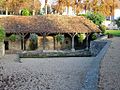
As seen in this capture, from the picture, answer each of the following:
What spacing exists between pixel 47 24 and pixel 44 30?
189cm

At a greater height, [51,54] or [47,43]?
[47,43]

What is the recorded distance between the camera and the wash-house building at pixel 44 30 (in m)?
42.3

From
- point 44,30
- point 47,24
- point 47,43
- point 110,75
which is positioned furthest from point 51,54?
point 110,75

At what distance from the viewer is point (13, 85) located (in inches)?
614

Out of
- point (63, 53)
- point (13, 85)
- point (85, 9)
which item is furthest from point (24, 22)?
point (13, 85)

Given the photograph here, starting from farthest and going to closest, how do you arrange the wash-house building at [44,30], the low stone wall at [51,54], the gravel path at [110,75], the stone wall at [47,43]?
1. the stone wall at [47,43]
2. the wash-house building at [44,30]
3. the low stone wall at [51,54]
4. the gravel path at [110,75]

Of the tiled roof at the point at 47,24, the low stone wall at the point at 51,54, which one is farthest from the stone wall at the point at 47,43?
the low stone wall at the point at 51,54

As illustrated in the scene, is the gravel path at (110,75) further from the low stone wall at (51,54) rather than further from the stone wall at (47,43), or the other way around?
the stone wall at (47,43)

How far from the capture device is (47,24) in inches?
1747

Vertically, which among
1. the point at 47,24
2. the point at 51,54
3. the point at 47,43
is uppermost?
the point at 47,24

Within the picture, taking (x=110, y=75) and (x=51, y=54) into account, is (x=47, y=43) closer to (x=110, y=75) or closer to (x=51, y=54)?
(x=51, y=54)

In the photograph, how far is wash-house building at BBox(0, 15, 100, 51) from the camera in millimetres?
42312

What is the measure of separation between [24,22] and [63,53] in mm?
9443

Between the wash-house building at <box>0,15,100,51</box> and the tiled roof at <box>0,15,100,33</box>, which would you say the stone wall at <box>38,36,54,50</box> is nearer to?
the wash-house building at <box>0,15,100,51</box>
